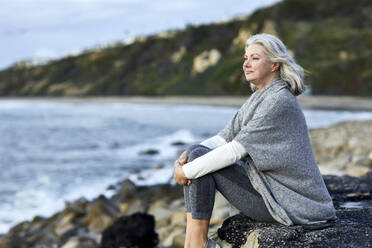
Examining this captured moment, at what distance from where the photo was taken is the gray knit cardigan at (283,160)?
2.95 metres

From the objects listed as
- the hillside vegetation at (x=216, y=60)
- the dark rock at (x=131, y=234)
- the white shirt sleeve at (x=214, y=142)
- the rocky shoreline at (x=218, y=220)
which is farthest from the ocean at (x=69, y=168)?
the hillside vegetation at (x=216, y=60)

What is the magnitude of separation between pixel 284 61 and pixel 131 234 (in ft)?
11.6

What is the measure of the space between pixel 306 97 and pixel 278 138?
168ft

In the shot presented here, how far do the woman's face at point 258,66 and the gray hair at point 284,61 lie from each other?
0.04 m

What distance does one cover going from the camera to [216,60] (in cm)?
9250

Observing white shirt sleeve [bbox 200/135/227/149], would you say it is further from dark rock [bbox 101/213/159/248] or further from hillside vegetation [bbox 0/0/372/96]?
hillside vegetation [bbox 0/0/372/96]

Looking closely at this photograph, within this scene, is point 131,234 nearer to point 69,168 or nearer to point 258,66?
point 258,66

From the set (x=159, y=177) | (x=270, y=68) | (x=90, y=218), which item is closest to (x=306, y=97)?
(x=159, y=177)

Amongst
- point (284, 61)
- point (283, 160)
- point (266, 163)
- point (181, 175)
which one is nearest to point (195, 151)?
point (181, 175)

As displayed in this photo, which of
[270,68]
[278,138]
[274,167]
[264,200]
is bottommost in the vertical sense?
[264,200]

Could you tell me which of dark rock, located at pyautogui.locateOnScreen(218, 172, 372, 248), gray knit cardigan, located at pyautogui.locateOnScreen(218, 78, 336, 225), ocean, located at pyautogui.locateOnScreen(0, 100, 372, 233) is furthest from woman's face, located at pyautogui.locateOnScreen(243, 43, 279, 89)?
ocean, located at pyautogui.locateOnScreen(0, 100, 372, 233)

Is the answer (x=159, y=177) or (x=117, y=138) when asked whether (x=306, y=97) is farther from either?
(x=159, y=177)

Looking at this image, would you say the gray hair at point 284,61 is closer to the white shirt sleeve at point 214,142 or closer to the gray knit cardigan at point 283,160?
the gray knit cardigan at point 283,160

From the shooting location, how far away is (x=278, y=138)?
2.96 meters
